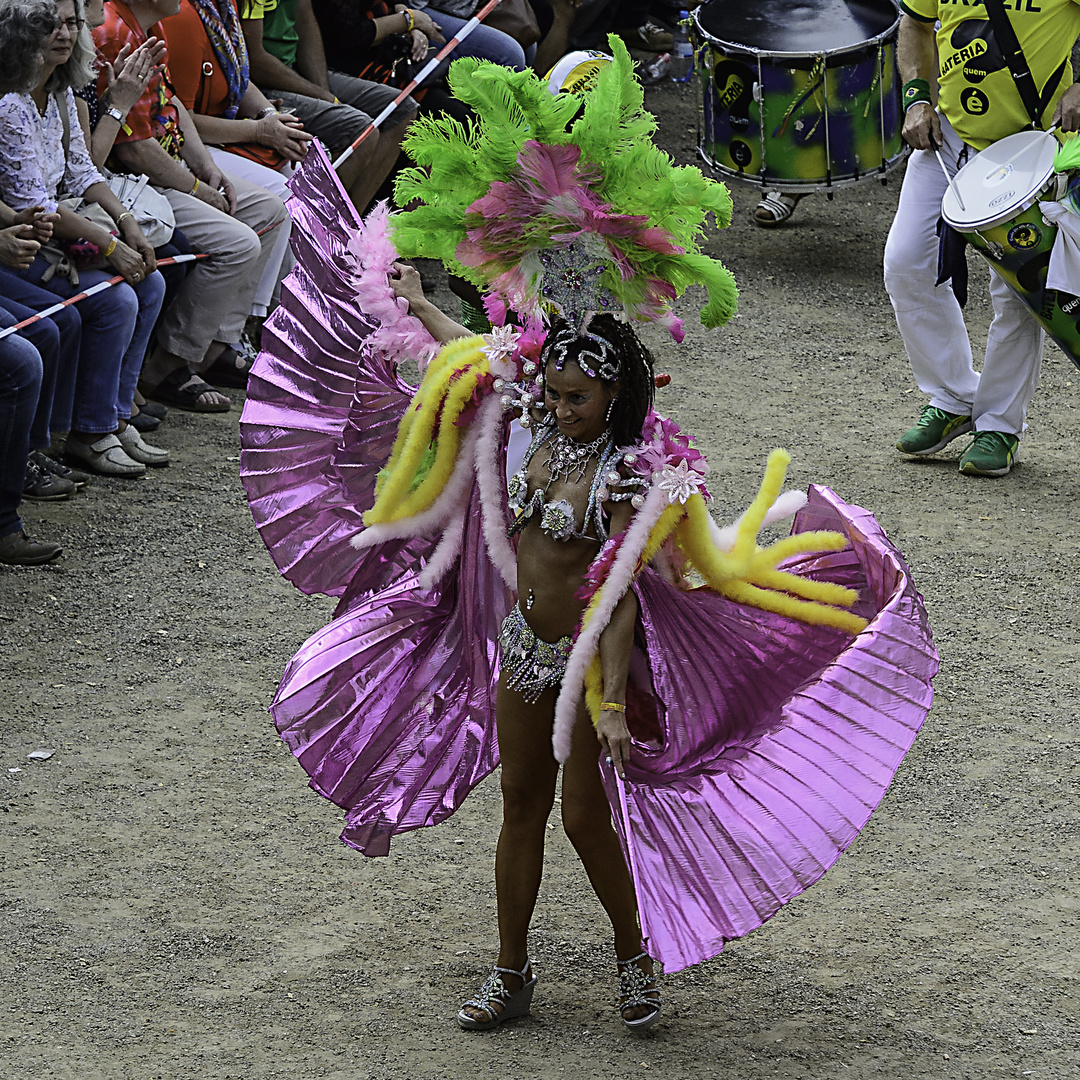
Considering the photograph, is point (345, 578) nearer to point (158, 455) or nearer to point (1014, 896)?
point (1014, 896)

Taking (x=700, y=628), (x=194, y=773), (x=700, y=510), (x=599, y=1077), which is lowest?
(x=194, y=773)

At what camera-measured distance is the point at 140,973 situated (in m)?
3.24

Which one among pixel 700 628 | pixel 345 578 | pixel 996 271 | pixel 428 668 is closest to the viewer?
pixel 700 628

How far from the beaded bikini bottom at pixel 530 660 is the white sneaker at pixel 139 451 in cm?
321

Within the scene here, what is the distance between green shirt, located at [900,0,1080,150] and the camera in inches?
213

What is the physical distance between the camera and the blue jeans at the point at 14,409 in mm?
4977

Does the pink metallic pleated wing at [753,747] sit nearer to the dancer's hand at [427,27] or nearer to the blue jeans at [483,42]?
the dancer's hand at [427,27]

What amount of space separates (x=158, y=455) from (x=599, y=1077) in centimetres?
362

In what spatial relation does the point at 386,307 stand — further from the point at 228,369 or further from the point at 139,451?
the point at 228,369

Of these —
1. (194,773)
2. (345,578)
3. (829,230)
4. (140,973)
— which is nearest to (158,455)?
(194,773)

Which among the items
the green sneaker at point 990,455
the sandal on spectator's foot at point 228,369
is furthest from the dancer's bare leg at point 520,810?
the sandal on spectator's foot at point 228,369

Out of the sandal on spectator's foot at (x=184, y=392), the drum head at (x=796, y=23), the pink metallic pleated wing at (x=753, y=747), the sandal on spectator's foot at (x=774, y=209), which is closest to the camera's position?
the pink metallic pleated wing at (x=753, y=747)

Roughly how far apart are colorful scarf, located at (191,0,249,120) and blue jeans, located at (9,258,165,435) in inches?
51.4

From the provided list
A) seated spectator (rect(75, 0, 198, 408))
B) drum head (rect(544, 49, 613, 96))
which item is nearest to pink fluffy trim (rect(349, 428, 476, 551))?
drum head (rect(544, 49, 613, 96))
